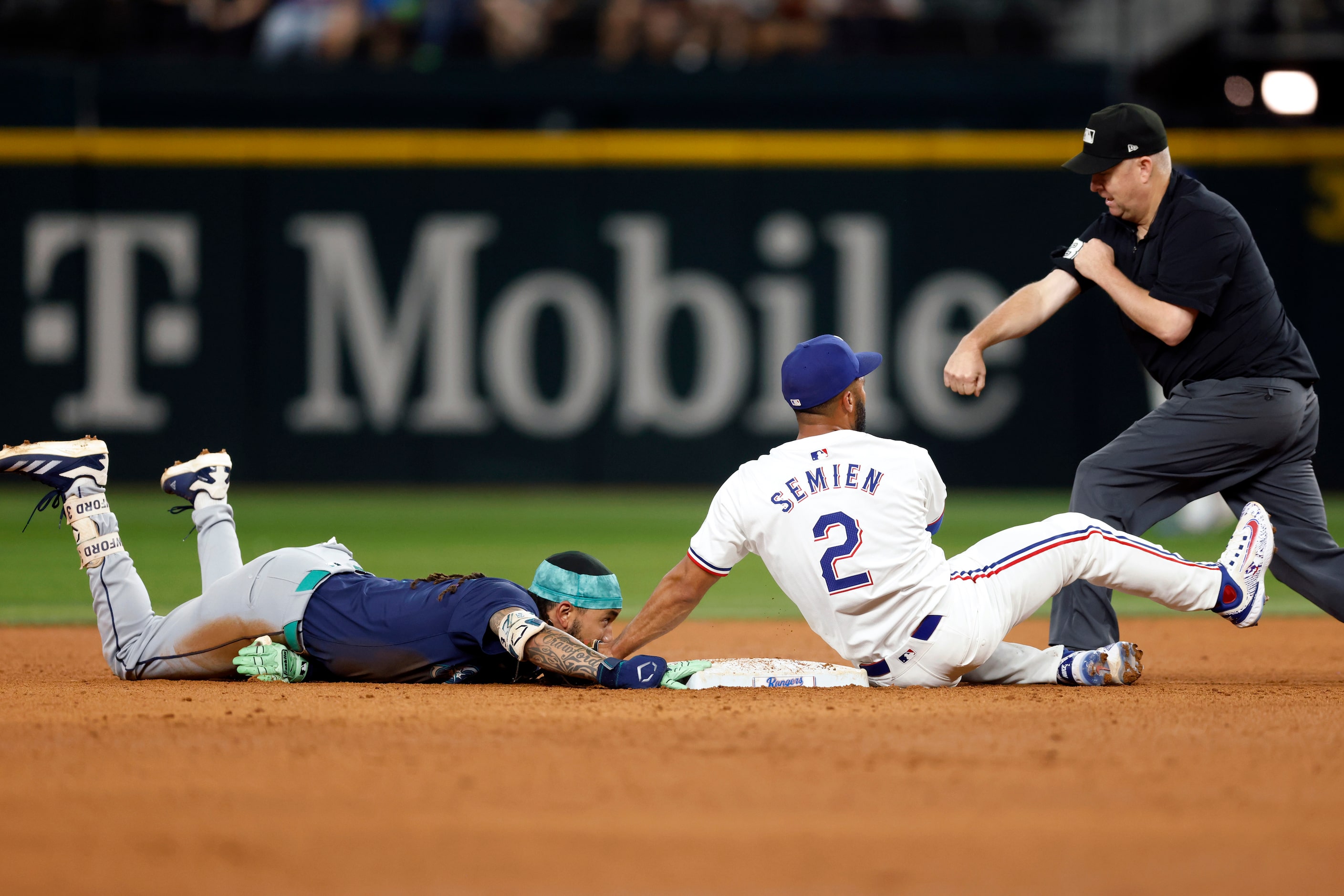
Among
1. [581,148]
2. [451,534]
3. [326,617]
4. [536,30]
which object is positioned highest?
[536,30]

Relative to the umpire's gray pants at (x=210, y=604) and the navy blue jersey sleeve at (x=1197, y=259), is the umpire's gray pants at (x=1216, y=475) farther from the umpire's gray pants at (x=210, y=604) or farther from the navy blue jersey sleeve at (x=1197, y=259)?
the umpire's gray pants at (x=210, y=604)

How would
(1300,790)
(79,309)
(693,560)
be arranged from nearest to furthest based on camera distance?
(1300,790), (693,560), (79,309)

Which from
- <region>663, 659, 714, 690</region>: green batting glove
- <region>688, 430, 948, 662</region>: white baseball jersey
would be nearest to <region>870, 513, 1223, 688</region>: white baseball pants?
<region>688, 430, 948, 662</region>: white baseball jersey

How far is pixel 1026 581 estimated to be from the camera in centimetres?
516

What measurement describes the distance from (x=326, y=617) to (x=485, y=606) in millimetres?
641

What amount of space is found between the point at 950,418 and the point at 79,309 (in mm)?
9095

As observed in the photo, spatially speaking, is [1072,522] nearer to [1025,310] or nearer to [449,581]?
[1025,310]

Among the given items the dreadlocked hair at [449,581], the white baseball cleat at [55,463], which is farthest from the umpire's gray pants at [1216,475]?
the white baseball cleat at [55,463]

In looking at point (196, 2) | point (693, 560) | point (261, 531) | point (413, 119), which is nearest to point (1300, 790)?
point (693, 560)

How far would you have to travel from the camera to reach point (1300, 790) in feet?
12.6

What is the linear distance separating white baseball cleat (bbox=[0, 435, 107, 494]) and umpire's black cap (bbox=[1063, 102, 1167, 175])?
3880 millimetres

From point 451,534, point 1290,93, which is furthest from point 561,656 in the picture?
point 451,534

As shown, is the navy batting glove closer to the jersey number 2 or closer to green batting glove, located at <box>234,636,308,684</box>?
the jersey number 2

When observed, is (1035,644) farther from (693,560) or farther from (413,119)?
(413,119)
